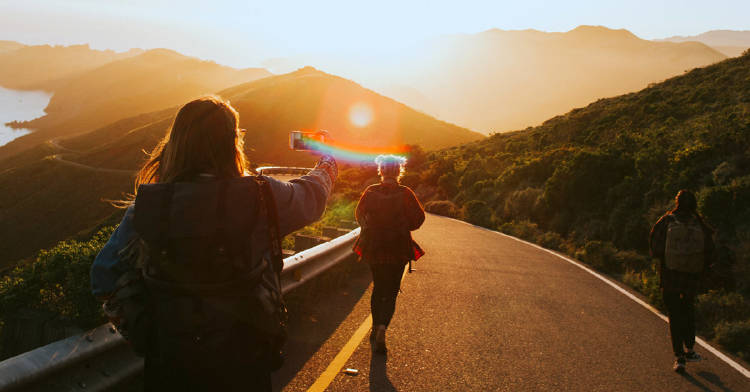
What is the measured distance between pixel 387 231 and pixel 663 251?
3.66 m

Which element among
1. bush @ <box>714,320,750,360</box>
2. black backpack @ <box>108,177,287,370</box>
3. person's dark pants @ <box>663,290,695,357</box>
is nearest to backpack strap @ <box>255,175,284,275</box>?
black backpack @ <box>108,177,287,370</box>

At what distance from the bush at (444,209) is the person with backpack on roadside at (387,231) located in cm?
2014

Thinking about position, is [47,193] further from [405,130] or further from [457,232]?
[457,232]

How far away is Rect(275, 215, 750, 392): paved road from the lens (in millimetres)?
4633

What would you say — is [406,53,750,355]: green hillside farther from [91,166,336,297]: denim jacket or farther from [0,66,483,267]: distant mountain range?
[0,66,483,267]: distant mountain range

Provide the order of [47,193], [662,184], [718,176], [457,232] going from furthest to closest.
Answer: [47,193] < [457,232] < [662,184] < [718,176]

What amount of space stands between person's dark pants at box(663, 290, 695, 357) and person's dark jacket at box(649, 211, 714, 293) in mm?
95

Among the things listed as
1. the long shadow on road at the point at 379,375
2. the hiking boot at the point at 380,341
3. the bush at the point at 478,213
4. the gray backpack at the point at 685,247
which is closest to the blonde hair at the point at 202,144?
the long shadow on road at the point at 379,375

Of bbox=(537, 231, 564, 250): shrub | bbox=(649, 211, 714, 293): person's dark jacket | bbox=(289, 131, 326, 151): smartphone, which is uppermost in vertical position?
bbox=(289, 131, 326, 151): smartphone

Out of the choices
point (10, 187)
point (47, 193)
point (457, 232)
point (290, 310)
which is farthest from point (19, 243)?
point (290, 310)

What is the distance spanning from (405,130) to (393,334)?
11031 cm

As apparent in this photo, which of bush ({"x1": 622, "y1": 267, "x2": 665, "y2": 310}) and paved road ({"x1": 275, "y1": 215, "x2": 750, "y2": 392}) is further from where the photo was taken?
bush ({"x1": 622, "y1": 267, "x2": 665, "y2": 310})

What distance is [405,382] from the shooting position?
4.43 m

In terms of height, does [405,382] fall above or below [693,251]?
below
